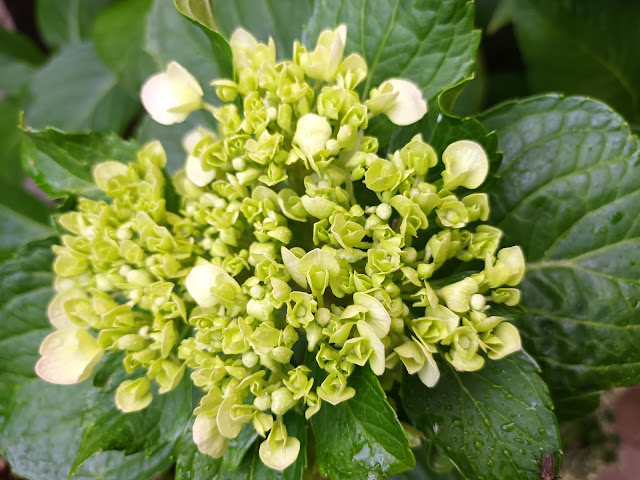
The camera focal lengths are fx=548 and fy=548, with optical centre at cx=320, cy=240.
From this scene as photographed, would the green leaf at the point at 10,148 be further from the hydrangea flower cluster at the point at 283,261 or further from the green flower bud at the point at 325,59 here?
the green flower bud at the point at 325,59

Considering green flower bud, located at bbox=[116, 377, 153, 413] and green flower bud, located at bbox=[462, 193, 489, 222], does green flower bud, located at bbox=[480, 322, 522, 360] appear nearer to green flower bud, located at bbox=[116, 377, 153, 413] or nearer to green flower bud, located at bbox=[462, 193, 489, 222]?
green flower bud, located at bbox=[462, 193, 489, 222]

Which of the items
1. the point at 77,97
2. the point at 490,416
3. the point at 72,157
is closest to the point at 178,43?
the point at 72,157

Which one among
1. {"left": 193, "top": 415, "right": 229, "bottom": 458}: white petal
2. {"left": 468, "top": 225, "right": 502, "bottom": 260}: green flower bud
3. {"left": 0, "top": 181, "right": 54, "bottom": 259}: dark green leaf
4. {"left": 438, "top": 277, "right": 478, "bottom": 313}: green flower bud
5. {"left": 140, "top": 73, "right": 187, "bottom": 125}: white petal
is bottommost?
{"left": 0, "top": 181, "right": 54, "bottom": 259}: dark green leaf

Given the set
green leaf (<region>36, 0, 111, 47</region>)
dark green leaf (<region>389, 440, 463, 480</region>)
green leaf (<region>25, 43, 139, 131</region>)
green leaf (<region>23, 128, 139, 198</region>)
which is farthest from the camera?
green leaf (<region>36, 0, 111, 47</region>)

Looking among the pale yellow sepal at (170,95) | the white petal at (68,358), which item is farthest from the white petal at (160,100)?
the white petal at (68,358)

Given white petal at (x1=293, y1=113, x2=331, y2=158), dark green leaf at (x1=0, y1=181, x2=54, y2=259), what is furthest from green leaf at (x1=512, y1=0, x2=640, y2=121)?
dark green leaf at (x1=0, y1=181, x2=54, y2=259)

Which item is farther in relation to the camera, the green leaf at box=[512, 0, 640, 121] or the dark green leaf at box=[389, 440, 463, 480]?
the green leaf at box=[512, 0, 640, 121]

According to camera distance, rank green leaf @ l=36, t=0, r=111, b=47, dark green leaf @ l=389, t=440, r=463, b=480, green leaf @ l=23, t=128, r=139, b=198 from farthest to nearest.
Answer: green leaf @ l=36, t=0, r=111, b=47 → dark green leaf @ l=389, t=440, r=463, b=480 → green leaf @ l=23, t=128, r=139, b=198
